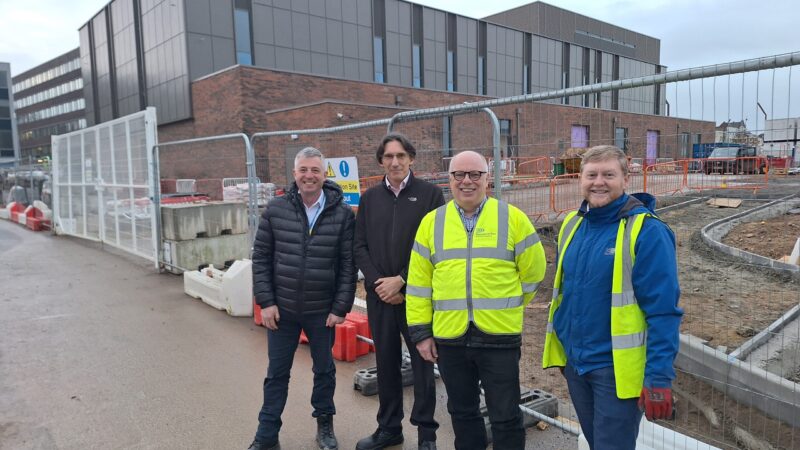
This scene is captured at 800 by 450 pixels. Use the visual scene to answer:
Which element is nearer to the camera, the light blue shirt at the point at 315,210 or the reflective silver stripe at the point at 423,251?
the reflective silver stripe at the point at 423,251

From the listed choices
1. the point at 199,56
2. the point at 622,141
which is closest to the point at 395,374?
the point at 622,141

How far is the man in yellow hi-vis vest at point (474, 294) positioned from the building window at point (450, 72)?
35844 millimetres

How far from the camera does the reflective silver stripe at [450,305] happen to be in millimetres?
2824

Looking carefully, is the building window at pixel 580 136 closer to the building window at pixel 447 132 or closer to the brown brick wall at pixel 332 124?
the brown brick wall at pixel 332 124

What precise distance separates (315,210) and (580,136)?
2127mm

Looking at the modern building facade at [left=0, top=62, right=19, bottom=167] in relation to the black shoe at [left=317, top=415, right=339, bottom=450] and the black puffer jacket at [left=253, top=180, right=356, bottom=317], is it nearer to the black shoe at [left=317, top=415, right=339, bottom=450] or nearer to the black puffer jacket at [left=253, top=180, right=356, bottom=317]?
the black puffer jacket at [left=253, top=180, right=356, bottom=317]

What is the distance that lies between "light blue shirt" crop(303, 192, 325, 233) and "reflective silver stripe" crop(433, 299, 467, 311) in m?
1.16

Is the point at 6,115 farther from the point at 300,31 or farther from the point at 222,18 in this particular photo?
the point at 300,31

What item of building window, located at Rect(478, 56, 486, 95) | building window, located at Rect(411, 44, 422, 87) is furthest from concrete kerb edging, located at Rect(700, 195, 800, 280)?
building window, located at Rect(478, 56, 486, 95)

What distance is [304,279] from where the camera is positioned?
3.56m

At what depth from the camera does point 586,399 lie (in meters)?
2.47

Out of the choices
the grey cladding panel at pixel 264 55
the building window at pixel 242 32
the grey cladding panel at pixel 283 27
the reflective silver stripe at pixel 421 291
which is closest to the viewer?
the reflective silver stripe at pixel 421 291

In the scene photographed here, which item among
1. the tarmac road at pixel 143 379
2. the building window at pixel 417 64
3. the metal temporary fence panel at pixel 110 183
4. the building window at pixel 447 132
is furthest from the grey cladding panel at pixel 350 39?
the building window at pixel 447 132

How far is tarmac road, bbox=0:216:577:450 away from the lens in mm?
3824
